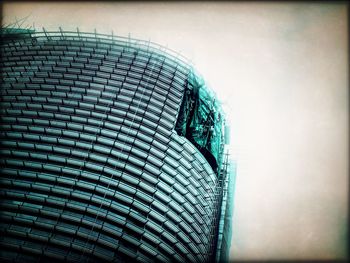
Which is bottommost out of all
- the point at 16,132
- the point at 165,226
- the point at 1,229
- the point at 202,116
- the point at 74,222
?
the point at 1,229

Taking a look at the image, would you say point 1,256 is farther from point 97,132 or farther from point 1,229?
point 97,132

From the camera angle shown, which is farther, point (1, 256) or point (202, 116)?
point (202, 116)

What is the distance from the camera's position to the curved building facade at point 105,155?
11070 mm

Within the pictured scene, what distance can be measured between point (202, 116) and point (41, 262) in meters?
11.1

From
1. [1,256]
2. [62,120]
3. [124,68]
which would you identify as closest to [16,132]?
[62,120]

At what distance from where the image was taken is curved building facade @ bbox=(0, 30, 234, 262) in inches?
436

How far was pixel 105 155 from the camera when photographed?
1286cm

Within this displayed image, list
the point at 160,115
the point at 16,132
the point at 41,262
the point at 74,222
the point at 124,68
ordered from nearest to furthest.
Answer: the point at 41,262 → the point at 74,222 → the point at 16,132 → the point at 160,115 → the point at 124,68

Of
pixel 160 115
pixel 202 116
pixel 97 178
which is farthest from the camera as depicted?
pixel 202 116

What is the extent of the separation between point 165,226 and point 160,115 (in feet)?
17.8

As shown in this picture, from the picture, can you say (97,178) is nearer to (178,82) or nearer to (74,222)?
(74,222)

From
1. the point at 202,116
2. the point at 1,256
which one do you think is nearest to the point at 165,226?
the point at 1,256

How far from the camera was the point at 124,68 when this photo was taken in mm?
16406

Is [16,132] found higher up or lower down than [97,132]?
lower down
